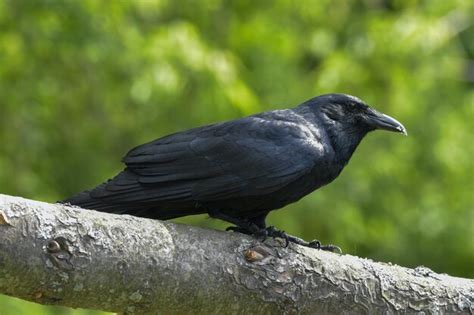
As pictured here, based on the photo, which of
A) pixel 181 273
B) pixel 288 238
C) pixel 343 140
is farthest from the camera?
pixel 343 140

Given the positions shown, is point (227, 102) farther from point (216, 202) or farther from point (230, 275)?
point (230, 275)

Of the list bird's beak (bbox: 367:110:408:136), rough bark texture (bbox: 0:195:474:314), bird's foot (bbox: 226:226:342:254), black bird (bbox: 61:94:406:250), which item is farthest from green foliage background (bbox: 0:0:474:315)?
rough bark texture (bbox: 0:195:474:314)

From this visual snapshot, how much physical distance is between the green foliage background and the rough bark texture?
2.95m

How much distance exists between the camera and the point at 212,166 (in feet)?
15.3

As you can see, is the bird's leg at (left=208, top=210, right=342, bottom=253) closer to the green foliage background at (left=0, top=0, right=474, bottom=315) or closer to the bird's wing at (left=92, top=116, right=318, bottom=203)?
the bird's wing at (left=92, top=116, right=318, bottom=203)

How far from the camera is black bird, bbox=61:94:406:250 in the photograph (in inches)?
178

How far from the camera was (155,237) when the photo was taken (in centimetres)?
392

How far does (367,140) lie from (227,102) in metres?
2.39

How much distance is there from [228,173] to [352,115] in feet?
3.21

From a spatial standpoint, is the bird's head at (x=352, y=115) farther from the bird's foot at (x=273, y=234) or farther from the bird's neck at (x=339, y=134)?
the bird's foot at (x=273, y=234)

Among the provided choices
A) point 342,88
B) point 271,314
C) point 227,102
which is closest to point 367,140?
point 342,88

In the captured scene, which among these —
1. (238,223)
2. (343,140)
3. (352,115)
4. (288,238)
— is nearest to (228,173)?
(238,223)

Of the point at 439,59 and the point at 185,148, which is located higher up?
the point at 439,59

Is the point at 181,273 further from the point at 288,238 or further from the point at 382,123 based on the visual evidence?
the point at 382,123
